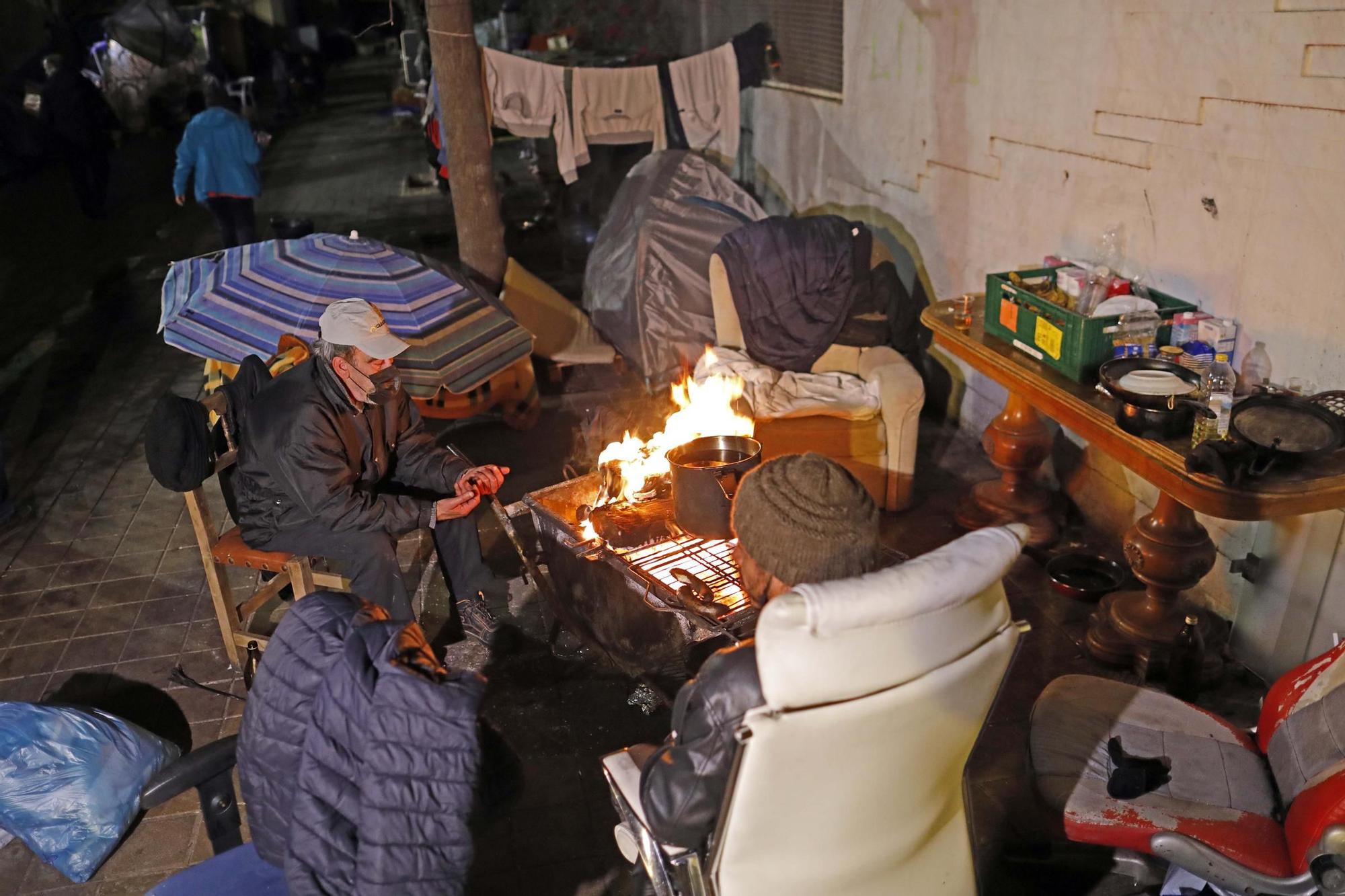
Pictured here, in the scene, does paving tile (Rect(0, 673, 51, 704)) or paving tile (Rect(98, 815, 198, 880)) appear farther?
paving tile (Rect(0, 673, 51, 704))

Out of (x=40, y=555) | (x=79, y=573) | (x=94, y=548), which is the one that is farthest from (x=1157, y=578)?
(x=40, y=555)

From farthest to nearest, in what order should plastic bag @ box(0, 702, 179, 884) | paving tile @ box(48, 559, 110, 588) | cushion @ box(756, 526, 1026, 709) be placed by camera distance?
paving tile @ box(48, 559, 110, 588), plastic bag @ box(0, 702, 179, 884), cushion @ box(756, 526, 1026, 709)

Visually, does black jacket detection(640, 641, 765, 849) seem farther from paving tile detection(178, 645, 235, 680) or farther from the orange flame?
paving tile detection(178, 645, 235, 680)

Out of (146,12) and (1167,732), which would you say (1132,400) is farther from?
(146,12)

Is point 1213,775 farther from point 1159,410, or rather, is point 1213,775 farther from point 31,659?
point 31,659

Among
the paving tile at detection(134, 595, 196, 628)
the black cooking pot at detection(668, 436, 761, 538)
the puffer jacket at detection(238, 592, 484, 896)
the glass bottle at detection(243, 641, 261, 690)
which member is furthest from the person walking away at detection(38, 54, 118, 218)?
the puffer jacket at detection(238, 592, 484, 896)

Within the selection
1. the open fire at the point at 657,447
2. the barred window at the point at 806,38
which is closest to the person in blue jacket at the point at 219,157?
the barred window at the point at 806,38

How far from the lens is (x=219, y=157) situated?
1041cm

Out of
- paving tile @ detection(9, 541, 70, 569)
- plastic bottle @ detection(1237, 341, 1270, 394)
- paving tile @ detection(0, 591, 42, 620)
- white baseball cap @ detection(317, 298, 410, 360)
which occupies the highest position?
white baseball cap @ detection(317, 298, 410, 360)

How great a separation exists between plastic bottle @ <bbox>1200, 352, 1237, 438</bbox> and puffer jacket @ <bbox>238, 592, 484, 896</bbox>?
121 inches

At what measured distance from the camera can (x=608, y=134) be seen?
31.4 feet

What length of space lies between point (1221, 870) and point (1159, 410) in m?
1.86

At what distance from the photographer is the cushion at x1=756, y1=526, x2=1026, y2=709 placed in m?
1.97

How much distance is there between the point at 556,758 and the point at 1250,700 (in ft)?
9.74
